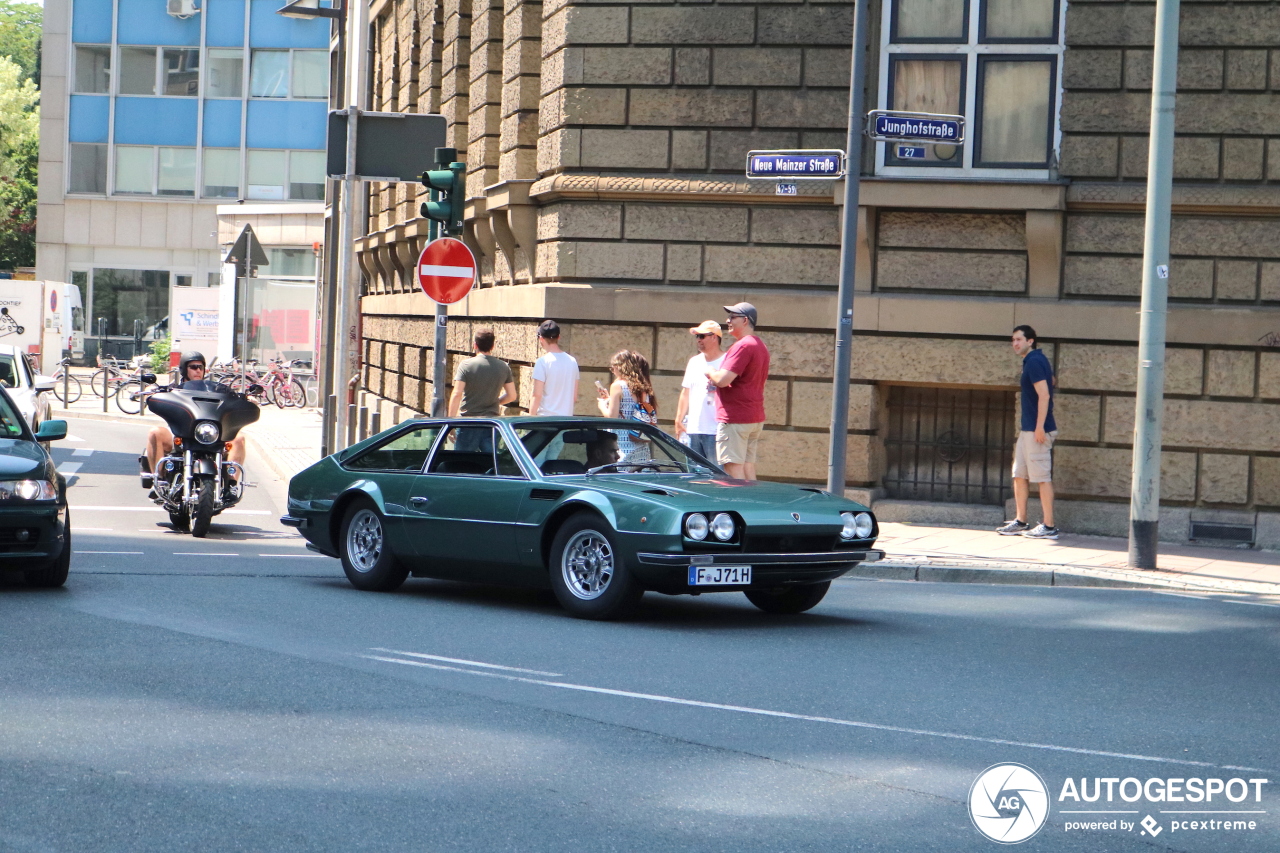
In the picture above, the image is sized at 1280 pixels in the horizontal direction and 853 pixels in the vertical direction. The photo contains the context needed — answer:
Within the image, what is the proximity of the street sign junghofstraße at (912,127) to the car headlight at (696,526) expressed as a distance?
515 cm

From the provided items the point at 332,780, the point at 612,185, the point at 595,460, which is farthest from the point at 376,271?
the point at 332,780

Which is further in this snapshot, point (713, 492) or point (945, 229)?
point (945, 229)

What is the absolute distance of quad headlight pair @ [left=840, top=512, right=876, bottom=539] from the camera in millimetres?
9688

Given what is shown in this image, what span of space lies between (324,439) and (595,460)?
12470 millimetres

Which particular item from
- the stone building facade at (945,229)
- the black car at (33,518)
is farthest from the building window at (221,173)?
the black car at (33,518)

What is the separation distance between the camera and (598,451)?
10.4m

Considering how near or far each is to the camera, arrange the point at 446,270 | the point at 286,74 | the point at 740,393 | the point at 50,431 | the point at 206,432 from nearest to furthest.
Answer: the point at 50,431, the point at 740,393, the point at 206,432, the point at 446,270, the point at 286,74

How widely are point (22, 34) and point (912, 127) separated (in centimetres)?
8165

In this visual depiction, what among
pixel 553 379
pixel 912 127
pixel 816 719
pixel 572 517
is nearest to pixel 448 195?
pixel 553 379

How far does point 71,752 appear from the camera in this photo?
5.91 meters

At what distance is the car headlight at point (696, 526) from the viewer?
359 inches

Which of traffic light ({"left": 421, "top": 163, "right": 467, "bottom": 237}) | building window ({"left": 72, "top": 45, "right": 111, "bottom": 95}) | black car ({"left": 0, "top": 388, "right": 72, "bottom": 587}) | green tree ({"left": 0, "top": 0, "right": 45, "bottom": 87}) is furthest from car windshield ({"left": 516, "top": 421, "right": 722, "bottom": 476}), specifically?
green tree ({"left": 0, "top": 0, "right": 45, "bottom": 87})

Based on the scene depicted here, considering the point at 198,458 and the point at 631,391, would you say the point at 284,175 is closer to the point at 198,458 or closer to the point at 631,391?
the point at 198,458

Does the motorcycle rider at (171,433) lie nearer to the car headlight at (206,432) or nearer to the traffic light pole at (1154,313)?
the car headlight at (206,432)
